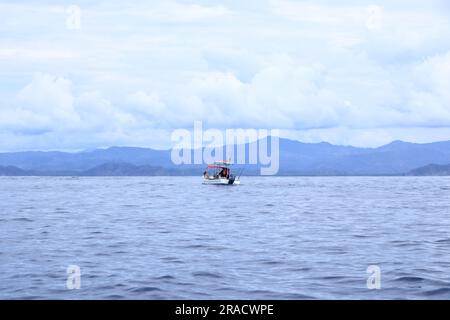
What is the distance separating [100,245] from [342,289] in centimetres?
1959

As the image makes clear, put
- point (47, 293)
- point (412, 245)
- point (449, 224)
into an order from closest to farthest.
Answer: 1. point (47, 293)
2. point (412, 245)
3. point (449, 224)

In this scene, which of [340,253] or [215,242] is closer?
[340,253]

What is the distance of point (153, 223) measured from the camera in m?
55.8

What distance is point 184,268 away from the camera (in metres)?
30.0

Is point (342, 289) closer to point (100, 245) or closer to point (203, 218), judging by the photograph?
point (100, 245)

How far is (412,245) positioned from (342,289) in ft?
50.8

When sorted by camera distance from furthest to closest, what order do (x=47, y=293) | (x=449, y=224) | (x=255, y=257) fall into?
(x=449, y=224) < (x=255, y=257) < (x=47, y=293)

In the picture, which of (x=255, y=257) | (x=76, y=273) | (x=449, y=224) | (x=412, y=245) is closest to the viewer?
(x=76, y=273)

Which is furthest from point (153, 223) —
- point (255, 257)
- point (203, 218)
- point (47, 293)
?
point (47, 293)

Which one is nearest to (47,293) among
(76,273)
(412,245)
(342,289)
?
(76,273)

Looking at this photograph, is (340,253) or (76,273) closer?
(76,273)

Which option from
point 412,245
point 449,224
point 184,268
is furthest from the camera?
point 449,224
